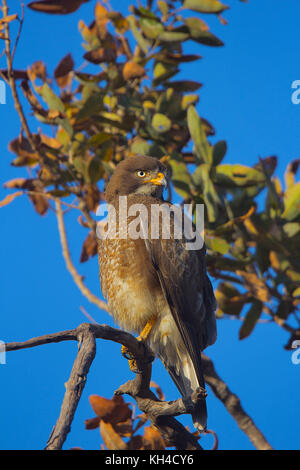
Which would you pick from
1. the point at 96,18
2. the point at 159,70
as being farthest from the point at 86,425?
the point at 96,18

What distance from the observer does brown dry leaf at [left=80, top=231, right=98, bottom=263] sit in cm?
613

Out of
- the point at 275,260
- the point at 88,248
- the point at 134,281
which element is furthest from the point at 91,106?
the point at 275,260

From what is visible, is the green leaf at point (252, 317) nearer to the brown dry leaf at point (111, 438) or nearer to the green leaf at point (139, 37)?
the brown dry leaf at point (111, 438)

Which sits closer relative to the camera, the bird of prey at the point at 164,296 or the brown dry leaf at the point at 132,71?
the bird of prey at the point at 164,296

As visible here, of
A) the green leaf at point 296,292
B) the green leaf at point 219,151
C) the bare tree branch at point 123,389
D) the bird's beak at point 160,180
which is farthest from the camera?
the green leaf at point 219,151

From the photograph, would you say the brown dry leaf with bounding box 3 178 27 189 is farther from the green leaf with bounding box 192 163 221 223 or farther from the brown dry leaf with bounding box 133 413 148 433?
the brown dry leaf with bounding box 133 413 148 433

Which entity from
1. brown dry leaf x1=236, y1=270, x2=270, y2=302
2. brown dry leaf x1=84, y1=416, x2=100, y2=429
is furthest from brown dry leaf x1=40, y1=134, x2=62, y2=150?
brown dry leaf x1=84, y1=416, x2=100, y2=429

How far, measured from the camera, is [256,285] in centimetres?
544

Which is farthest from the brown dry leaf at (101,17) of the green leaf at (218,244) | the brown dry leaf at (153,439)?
the brown dry leaf at (153,439)

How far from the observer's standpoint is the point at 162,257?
183 inches

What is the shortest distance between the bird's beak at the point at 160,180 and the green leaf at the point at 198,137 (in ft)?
1.74

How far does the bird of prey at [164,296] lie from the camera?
463cm

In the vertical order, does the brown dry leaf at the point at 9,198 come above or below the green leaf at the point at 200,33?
below
